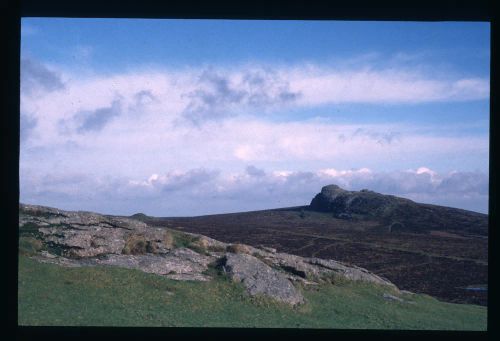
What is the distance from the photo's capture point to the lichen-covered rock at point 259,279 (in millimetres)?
24359

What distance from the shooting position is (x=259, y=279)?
25812 mm

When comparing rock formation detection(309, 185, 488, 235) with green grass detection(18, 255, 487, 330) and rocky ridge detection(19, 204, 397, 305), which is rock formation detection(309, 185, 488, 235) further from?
green grass detection(18, 255, 487, 330)

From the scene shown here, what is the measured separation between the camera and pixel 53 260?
2594 centimetres

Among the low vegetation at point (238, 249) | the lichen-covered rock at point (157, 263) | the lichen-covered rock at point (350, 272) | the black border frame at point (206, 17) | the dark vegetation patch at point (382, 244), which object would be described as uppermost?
the black border frame at point (206, 17)

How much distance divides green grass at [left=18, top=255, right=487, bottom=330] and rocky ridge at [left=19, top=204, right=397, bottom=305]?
123cm

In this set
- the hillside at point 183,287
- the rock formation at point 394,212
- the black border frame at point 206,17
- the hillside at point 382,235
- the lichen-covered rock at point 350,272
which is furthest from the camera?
the rock formation at point 394,212

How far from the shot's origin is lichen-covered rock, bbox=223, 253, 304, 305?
2436cm

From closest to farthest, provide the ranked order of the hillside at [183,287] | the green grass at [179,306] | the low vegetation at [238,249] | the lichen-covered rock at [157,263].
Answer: the green grass at [179,306] → the hillside at [183,287] → the lichen-covered rock at [157,263] → the low vegetation at [238,249]

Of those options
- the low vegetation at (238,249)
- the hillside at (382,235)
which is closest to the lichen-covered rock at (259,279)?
the low vegetation at (238,249)

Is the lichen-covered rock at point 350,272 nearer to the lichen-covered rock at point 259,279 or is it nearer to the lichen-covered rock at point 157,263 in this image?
the lichen-covered rock at point 259,279

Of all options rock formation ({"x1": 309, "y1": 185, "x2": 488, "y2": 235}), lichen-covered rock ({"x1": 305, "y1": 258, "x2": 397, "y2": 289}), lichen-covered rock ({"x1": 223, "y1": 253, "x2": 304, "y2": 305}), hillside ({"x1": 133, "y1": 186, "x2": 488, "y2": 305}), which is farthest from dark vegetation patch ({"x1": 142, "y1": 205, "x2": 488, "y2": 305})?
lichen-covered rock ({"x1": 223, "y1": 253, "x2": 304, "y2": 305})
